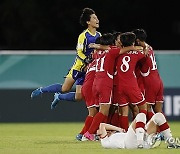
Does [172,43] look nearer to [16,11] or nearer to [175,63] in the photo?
[16,11]

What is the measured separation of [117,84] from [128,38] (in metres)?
0.79

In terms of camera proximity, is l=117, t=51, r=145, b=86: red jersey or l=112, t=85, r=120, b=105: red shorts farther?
l=112, t=85, r=120, b=105: red shorts

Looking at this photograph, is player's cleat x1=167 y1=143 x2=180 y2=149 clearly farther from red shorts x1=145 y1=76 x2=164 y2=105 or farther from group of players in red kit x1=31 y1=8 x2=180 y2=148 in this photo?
red shorts x1=145 y1=76 x2=164 y2=105

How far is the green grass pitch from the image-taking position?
1294cm

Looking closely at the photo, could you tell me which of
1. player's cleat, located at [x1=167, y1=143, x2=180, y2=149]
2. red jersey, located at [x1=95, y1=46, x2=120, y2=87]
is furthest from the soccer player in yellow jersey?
player's cleat, located at [x1=167, y1=143, x2=180, y2=149]

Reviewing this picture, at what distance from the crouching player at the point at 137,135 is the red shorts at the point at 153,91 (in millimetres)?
1539

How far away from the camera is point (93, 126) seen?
1455cm

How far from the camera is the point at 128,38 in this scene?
14.2 meters

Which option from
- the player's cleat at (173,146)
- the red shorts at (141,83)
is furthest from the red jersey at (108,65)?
the player's cleat at (173,146)

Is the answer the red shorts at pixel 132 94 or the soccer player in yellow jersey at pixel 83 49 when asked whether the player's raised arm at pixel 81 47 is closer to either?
the soccer player in yellow jersey at pixel 83 49

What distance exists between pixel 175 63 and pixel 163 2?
26.1 feet

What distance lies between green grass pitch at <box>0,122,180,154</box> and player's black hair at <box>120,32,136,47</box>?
1577 millimetres

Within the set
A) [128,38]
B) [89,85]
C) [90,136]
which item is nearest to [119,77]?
[128,38]

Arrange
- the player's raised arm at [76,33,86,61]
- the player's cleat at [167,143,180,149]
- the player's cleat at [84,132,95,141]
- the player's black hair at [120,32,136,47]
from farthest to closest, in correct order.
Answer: the player's raised arm at [76,33,86,61], the player's cleat at [84,132,95,141], the player's black hair at [120,32,136,47], the player's cleat at [167,143,180,149]
